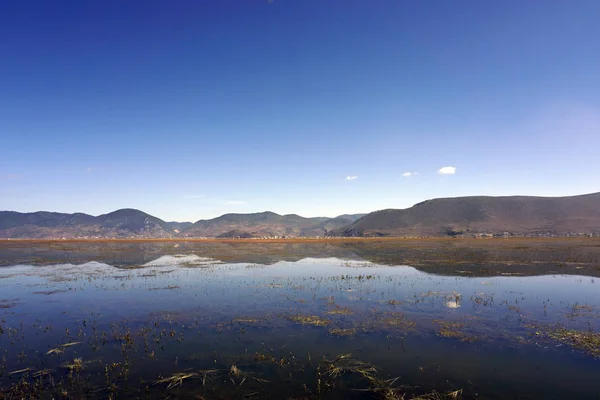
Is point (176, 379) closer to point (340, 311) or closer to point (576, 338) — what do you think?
point (340, 311)

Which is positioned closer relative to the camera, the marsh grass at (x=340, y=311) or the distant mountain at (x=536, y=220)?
the marsh grass at (x=340, y=311)

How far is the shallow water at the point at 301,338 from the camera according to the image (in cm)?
1141

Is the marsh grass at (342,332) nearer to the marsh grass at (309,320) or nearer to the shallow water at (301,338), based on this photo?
the shallow water at (301,338)

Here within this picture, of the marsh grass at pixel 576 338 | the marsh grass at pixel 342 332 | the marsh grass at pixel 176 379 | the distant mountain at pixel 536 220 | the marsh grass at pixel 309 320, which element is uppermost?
the distant mountain at pixel 536 220

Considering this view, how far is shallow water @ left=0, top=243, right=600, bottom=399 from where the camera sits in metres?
11.4

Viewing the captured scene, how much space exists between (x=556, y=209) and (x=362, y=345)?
734ft

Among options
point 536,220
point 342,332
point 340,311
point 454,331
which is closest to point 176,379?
point 342,332

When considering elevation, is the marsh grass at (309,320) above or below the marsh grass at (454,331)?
above

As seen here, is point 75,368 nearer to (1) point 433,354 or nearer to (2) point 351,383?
(2) point 351,383

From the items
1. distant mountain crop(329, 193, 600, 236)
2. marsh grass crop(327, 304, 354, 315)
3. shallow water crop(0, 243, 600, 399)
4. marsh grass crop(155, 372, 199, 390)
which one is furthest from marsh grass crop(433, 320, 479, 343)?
distant mountain crop(329, 193, 600, 236)

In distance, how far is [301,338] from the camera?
16.1 metres

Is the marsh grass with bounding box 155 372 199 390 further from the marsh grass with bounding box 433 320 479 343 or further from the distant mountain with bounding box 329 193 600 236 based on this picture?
the distant mountain with bounding box 329 193 600 236

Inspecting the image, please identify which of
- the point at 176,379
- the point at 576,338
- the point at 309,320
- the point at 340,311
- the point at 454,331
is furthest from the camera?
the point at 340,311

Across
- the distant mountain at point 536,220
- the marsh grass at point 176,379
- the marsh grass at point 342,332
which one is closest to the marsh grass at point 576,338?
the marsh grass at point 342,332
